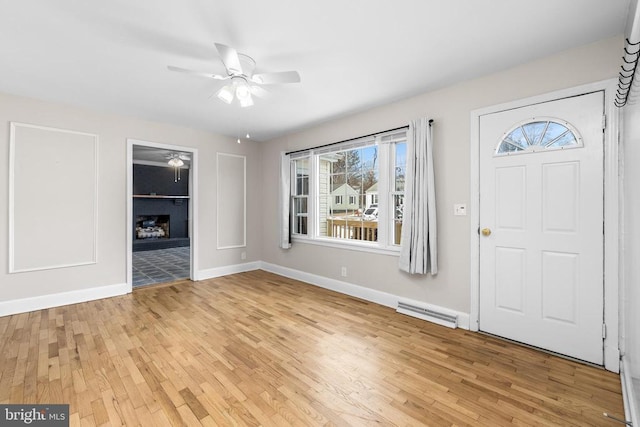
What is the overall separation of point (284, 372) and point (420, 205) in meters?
2.14

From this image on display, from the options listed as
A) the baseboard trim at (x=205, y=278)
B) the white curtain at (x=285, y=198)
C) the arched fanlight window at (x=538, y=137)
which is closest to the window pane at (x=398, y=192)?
the baseboard trim at (x=205, y=278)

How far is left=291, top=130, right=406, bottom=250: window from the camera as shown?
11.7 ft

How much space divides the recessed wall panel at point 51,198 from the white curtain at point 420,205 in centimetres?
413

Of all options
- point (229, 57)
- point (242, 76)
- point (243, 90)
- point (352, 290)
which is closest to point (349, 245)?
point (352, 290)

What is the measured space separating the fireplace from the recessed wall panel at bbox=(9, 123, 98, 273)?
16.6 ft

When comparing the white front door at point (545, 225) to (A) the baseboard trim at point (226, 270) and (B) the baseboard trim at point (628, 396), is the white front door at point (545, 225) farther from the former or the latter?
(A) the baseboard trim at point (226, 270)

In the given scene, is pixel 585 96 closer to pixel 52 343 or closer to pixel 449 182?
pixel 449 182

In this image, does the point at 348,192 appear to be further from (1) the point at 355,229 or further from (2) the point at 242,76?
(2) the point at 242,76

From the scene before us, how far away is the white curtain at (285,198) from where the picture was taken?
4879mm

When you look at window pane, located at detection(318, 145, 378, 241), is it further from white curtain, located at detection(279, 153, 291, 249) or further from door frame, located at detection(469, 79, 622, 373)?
door frame, located at detection(469, 79, 622, 373)

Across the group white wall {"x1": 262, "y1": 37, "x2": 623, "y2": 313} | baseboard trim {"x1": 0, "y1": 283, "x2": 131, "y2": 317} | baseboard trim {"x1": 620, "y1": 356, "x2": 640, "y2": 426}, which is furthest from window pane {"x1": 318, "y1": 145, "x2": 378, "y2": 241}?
baseboard trim {"x1": 0, "y1": 283, "x2": 131, "y2": 317}

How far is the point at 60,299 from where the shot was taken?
3.52 metres

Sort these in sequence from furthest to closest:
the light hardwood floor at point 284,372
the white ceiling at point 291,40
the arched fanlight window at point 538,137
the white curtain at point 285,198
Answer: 1. the white curtain at point 285,198
2. the arched fanlight window at point 538,137
3. the white ceiling at point 291,40
4. the light hardwood floor at point 284,372

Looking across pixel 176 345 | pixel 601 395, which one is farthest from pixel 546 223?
pixel 176 345
